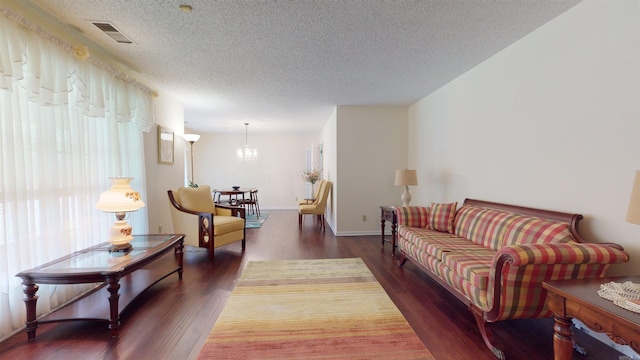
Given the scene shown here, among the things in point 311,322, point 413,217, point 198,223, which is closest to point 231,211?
point 198,223

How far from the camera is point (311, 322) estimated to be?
6.59 feet

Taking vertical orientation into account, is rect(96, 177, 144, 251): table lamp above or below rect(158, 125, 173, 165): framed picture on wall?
below

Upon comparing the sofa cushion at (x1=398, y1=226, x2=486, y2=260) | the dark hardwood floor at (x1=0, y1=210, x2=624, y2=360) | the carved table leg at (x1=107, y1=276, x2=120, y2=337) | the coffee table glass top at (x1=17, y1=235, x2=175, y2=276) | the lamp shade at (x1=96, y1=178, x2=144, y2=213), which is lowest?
the dark hardwood floor at (x1=0, y1=210, x2=624, y2=360)

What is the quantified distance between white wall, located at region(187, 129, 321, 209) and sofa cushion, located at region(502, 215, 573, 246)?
6.50m

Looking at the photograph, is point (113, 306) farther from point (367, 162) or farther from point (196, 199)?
point (367, 162)

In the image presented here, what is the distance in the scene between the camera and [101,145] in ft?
8.89

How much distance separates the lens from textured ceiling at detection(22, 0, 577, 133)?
1.97 metres

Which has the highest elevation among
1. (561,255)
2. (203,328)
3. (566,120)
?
(566,120)

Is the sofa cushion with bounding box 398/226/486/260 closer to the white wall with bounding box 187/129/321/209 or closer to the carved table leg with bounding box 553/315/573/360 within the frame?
the carved table leg with bounding box 553/315/573/360

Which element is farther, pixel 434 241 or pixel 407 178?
pixel 407 178

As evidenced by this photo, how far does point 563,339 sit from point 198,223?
3.63 meters

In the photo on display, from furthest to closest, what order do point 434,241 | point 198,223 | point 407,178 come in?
point 407,178 < point 198,223 < point 434,241

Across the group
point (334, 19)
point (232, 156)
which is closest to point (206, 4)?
point (334, 19)

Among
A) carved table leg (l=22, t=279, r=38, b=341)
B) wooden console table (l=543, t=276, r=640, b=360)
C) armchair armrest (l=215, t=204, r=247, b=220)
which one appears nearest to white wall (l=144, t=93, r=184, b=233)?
armchair armrest (l=215, t=204, r=247, b=220)
